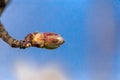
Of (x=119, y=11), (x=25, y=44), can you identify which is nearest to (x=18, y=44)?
(x=25, y=44)

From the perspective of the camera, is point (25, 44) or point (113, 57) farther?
point (113, 57)

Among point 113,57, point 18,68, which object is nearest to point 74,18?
point 113,57

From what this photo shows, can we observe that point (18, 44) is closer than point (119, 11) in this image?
Yes

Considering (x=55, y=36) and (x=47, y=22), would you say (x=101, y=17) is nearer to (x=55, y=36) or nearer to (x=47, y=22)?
(x=47, y=22)

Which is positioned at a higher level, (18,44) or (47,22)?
(47,22)

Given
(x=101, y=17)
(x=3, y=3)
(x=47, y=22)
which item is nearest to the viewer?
(x=3, y=3)

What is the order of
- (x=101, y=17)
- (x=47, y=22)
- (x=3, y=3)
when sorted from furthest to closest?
(x=101, y=17) → (x=47, y=22) → (x=3, y=3)

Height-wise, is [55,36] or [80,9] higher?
[80,9]

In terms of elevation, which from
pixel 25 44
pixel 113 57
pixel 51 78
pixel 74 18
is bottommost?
pixel 25 44

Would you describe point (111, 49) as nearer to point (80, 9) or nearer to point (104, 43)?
point (104, 43)
